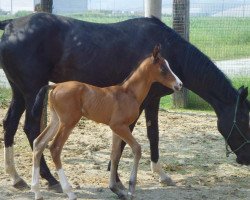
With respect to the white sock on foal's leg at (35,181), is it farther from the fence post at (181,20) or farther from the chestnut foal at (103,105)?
the fence post at (181,20)

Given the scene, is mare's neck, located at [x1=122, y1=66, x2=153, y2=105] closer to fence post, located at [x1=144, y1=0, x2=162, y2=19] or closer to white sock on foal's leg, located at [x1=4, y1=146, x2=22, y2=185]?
white sock on foal's leg, located at [x1=4, y1=146, x2=22, y2=185]

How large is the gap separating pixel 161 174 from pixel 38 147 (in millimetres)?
1488

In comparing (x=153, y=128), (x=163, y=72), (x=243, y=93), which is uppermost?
(x=163, y=72)

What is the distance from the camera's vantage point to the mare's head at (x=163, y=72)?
14.4 ft

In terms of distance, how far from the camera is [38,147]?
4.54 metres

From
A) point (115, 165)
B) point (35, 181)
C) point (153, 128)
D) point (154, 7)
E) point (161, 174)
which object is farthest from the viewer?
point (154, 7)

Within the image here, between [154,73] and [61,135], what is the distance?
956 millimetres

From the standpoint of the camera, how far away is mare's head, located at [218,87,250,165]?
5.05m

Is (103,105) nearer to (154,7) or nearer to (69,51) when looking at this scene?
(69,51)

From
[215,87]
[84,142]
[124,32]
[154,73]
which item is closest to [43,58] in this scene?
[124,32]

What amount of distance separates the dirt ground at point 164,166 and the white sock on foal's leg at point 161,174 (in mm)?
80

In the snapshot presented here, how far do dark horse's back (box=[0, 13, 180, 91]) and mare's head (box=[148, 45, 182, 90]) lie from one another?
0.68 m

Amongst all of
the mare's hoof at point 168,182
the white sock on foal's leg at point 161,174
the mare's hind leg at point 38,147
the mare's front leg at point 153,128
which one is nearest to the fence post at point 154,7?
the mare's front leg at point 153,128

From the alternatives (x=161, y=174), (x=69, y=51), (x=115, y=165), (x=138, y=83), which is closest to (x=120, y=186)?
(x=115, y=165)
